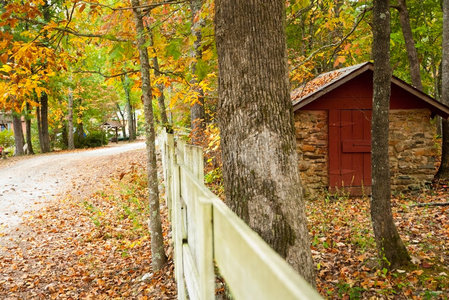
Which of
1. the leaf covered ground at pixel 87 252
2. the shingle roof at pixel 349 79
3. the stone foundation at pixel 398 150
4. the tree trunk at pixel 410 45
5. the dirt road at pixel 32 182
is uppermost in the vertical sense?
the tree trunk at pixel 410 45

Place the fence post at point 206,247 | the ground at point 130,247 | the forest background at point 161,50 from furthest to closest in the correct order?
the ground at point 130,247 < the forest background at point 161,50 < the fence post at point 206,247

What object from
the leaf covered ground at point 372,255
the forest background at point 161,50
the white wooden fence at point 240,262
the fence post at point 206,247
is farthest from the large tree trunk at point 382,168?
the fence post at point 206,247

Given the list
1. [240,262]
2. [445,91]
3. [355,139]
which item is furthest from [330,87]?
[240,262]

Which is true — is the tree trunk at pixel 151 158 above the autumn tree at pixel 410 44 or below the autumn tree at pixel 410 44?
below

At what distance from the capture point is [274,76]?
2.67m

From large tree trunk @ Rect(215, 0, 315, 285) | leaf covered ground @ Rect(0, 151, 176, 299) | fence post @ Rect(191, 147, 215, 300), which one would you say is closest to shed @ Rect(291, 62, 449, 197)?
leaf covered ground @ Rect(0, 151, 176, 299)

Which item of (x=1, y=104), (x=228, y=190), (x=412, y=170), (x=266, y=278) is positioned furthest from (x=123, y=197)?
(x=266, y=278)

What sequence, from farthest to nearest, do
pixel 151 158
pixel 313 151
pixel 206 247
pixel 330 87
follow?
pixel 313 151 < pixel 330 87 < pixel 151 158 < pixel 206 247

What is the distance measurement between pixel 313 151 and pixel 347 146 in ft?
3.65

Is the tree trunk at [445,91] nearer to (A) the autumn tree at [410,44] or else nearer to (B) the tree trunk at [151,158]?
(A) the autumn tree at [410,44]

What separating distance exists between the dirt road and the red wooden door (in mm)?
9388

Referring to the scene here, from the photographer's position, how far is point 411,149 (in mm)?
10688

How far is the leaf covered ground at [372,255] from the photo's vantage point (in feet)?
15.5

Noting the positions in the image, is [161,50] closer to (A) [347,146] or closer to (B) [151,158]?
(B) [151,158]
